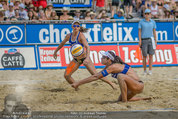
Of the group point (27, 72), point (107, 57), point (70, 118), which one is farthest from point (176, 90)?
point (27, 72)

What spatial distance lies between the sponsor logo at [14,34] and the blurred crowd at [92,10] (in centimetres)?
65

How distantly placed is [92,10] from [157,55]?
14.9 ft

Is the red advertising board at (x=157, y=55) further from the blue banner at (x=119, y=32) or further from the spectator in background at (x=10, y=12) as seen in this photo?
the spectator in background at (x=10, y=12)

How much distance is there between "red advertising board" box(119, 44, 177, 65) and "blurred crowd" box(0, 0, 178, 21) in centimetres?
239

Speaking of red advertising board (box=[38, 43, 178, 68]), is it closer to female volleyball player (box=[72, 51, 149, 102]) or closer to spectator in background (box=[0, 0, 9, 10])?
spectator in background (box=[0, 0, 9, 10])

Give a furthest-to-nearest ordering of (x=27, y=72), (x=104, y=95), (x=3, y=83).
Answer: (x=27, y=72), (x=3, y=83), (x=104, y=95)

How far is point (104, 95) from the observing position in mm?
8086

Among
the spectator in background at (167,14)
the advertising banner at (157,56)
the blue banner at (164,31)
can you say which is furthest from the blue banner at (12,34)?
the spectator in background at (167,14)

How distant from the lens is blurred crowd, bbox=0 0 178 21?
→ 1500 cm

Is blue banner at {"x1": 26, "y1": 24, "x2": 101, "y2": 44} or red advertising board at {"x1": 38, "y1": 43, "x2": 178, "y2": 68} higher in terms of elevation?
blue banner at {"x1": 26, "y1": 24, "x2": 101, "y2": 44}

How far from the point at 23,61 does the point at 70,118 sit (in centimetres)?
766

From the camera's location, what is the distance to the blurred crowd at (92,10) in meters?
15.0

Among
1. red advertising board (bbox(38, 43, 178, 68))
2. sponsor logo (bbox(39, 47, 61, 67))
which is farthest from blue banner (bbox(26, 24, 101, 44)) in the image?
sponsor logo (bbox(39, 47, 61, 67))

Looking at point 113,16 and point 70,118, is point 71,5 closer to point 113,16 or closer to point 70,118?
point 113,16
